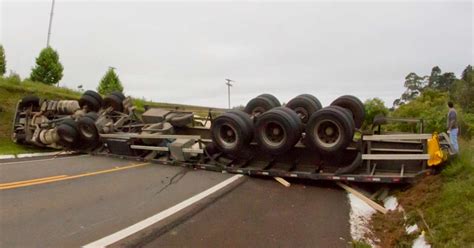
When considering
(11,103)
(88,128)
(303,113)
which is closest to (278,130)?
(303,113)

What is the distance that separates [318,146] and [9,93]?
14346 mm

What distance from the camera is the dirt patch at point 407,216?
4668mm

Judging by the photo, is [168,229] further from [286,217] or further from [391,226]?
[391,226]

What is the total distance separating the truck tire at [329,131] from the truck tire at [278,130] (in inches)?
11.6

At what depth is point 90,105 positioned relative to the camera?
13.3 metres

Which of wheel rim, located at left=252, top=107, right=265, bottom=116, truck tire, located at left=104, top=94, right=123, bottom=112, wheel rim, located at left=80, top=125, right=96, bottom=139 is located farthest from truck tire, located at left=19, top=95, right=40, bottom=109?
wheel rim, located at left=252, top=107, right=265, bottom=116

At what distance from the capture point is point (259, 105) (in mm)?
11148

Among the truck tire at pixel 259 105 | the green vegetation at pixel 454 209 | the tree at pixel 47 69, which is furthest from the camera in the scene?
the tree at pixel 47 69

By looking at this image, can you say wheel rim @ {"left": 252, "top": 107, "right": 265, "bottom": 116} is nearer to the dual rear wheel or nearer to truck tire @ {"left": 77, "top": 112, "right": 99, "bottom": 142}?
the dual rear wheel

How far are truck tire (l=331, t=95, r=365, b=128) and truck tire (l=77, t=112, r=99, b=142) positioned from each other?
6.93m

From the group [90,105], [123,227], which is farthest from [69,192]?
[90,105]

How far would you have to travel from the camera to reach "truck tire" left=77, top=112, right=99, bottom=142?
441 inches

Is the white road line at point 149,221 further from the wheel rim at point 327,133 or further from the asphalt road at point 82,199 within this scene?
the wheel rim at point 327,133

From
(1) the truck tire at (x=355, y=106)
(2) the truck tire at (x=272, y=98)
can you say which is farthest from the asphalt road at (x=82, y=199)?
(1) the truck tire at (x=355, y=106)
